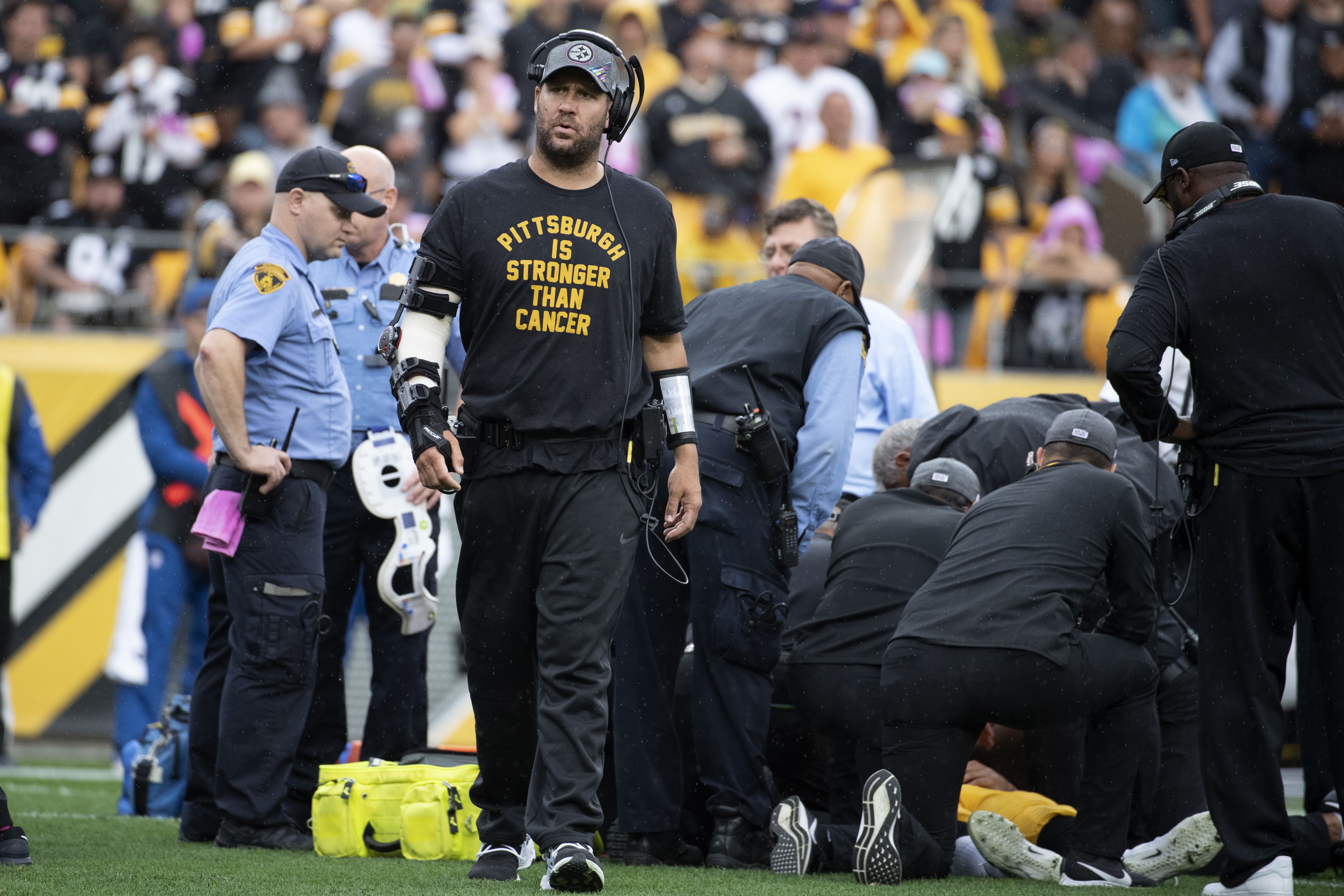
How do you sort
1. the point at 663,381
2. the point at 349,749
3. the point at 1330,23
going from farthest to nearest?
the point at 1330,23
the point at 349,749
the point at 663,381

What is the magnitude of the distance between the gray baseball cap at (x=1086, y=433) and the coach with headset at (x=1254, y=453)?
610 millimetres

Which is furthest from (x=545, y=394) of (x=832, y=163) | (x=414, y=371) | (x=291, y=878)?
(x=832, y=163)

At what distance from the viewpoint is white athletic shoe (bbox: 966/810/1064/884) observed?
538 centimetres

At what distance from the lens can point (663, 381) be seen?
4.89 metres

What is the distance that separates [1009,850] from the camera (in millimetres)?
5410

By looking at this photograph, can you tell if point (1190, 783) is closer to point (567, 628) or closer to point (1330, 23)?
point (567, 628)

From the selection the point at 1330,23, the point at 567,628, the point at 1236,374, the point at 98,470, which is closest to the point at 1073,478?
the point at 1236,374

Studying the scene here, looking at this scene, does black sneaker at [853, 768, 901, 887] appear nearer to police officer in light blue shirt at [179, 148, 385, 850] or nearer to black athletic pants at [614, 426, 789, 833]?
black athletic pants at [614, 426, 789, 833]

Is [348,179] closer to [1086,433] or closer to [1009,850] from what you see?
[1086,433]

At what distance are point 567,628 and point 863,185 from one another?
5391 millimetres

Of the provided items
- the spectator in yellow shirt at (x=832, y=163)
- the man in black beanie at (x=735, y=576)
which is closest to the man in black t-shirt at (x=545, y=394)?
the man in black beanie at (x=735, y=576)

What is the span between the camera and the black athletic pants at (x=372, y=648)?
20.8 ft

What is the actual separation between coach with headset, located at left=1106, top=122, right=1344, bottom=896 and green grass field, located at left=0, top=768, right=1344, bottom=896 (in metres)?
0.72

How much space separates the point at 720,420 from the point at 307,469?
1.50m
